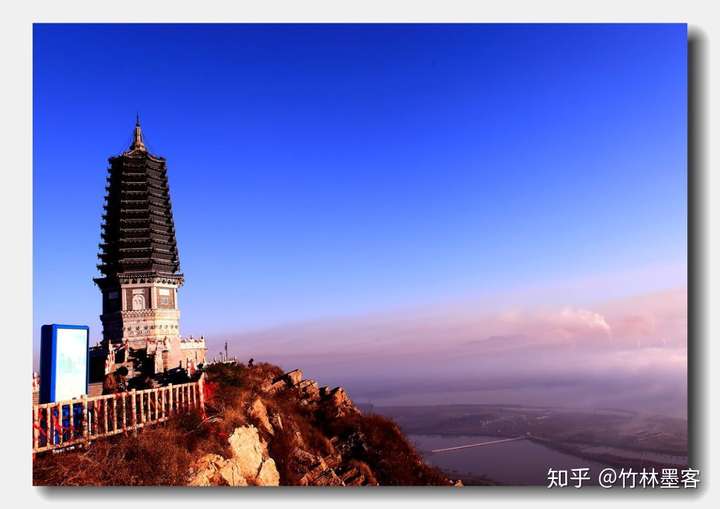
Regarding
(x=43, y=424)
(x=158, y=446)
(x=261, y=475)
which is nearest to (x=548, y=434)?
(x=261, y=475)

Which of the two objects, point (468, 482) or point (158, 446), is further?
point (468, 482)

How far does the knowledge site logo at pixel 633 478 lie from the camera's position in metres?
9.05

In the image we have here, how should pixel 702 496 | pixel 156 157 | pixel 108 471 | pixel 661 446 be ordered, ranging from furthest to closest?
pixel 156 157, pixel 661 446, pixel 702 496, pixel 108 471

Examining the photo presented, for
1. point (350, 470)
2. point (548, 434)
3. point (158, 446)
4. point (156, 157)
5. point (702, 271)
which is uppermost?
point (156, 157)

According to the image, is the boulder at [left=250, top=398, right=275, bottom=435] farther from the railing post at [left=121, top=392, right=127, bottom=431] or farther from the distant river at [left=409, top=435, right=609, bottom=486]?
the distant river at [left=409, top=435, right=609, bottom=486]

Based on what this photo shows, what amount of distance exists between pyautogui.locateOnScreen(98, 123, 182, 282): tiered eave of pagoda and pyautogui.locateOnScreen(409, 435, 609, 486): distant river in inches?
587

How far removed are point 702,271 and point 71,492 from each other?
36.5 feet

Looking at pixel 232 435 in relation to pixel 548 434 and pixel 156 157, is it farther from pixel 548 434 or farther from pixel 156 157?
pixel 156 157

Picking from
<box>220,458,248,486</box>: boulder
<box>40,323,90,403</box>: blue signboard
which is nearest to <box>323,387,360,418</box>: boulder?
<box>220,458,248,486</box>: boulder

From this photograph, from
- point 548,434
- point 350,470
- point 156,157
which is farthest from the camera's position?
point 156,157

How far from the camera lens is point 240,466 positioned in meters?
9.77

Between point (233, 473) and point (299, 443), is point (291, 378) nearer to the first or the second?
point (299, 443)

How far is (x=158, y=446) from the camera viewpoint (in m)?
8.53

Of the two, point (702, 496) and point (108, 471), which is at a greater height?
point (108, 471)
